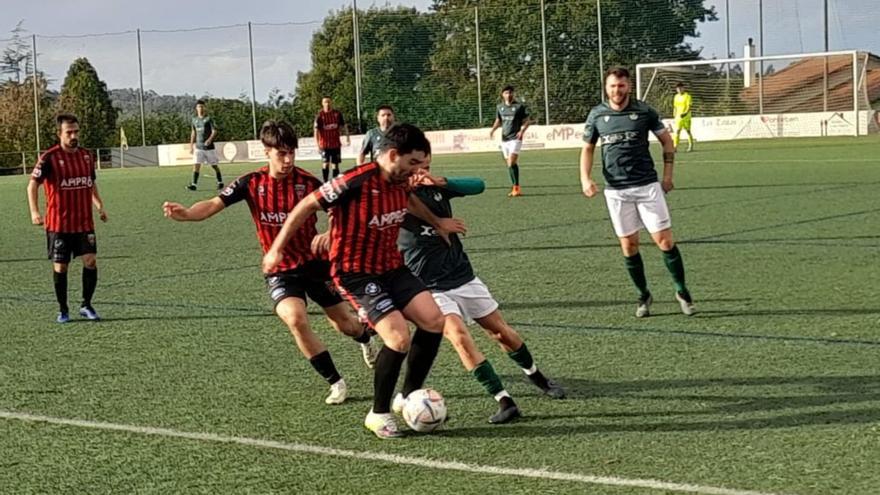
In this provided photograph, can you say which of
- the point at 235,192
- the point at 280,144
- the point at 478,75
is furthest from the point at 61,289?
the point at 478,75

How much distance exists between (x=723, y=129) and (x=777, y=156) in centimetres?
1131

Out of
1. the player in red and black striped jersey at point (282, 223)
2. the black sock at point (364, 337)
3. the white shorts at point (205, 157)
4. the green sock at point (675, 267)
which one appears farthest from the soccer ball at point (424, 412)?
the white shorts at point (205, 157)

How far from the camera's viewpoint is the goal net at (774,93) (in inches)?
1558

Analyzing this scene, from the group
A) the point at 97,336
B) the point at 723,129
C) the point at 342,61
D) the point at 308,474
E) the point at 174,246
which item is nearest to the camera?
the point at 308,474

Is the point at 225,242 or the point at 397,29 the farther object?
the point at 397,29

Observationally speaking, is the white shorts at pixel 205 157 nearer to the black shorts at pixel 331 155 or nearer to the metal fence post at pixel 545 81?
the black shorts at pixel 331 155

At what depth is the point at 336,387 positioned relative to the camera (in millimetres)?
6785

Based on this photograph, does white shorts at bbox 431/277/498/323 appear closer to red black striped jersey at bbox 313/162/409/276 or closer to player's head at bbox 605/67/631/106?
red black striped jersey at bbox 313/162/409/276

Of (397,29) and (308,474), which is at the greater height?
(397,29)

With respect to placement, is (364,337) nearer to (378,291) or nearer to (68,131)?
(378,291)

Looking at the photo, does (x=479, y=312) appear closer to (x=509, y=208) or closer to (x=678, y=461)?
(x=678, y=461)

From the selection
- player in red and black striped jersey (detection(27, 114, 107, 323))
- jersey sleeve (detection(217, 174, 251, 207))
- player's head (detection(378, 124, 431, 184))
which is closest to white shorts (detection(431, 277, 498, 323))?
player's head (detection(378, 124, 431, 184))

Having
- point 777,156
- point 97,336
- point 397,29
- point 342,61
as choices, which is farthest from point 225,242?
point 342,61

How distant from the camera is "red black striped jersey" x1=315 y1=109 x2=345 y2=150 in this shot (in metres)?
26.2
